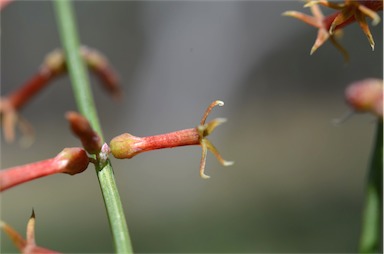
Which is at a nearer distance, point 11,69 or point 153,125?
point 153,125

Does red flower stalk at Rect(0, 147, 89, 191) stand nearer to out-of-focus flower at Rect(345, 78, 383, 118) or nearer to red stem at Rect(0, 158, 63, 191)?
red stem at Rect(0, 158, 63, 191)

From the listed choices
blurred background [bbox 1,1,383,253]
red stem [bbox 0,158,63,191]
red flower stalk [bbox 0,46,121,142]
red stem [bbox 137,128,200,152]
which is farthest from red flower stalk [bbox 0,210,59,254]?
blurred background [bbox 1,1,383,253]

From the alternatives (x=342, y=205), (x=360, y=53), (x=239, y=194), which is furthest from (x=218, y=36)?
(x=342, y=205)

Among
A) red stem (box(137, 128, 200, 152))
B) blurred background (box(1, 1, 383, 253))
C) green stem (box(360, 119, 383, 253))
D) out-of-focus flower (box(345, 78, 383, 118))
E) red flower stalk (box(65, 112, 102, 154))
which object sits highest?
blurred background (box(1, 1, 383, 253))

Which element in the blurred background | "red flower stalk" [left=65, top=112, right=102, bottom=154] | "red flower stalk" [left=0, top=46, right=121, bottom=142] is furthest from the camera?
the blurred background

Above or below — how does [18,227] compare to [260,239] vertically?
above

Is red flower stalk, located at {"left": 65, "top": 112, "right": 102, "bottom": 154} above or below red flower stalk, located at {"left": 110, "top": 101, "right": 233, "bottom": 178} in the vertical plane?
below

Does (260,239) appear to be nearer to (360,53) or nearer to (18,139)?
(360,53)

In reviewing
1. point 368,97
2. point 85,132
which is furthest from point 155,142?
point 368,97
